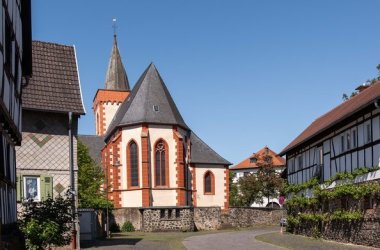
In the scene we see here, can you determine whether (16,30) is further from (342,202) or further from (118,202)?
(118,202)

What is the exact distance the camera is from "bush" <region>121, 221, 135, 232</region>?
43938 mm

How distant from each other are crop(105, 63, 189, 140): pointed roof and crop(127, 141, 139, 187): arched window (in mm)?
2125

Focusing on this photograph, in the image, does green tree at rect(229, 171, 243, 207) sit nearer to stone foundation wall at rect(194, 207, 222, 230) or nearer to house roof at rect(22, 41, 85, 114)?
stone foundation wall at rect(194, 207, 222, 230)

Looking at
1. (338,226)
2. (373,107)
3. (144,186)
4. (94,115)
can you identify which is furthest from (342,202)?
(94,115)

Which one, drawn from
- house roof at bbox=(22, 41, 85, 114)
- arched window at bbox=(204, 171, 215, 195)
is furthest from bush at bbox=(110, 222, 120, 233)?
house roof at bbox=(22, 41, 85, 114)

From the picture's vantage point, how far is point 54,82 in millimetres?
23531

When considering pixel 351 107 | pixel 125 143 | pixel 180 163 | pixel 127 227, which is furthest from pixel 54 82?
pixel 180 163

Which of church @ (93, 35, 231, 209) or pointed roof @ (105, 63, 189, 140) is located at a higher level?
pointed roof @ (105, 63, 189, 140)

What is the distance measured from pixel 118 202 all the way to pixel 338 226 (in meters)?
26.8

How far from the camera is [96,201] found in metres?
38.4

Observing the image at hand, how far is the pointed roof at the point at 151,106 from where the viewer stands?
50062 mm

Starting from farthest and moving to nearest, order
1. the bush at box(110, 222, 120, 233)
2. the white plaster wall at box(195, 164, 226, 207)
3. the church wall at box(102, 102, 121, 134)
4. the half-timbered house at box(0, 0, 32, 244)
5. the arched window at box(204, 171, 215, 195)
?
the church wall at box(102, 102, 121, 134) < the arched window at box(204, 171, 215, 195) < the white plaster wall at box(195, 164, 226, 207) < the bush at box(110, 222, 120, 233) < the half-timbered house at box(0, 0, 32, 244)

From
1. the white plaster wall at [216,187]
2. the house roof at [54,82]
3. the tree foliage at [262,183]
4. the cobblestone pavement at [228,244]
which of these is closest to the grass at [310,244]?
the cobblestone pavement at [228,244]

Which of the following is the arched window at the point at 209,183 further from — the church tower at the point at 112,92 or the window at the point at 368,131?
the window at the point at 368,131
